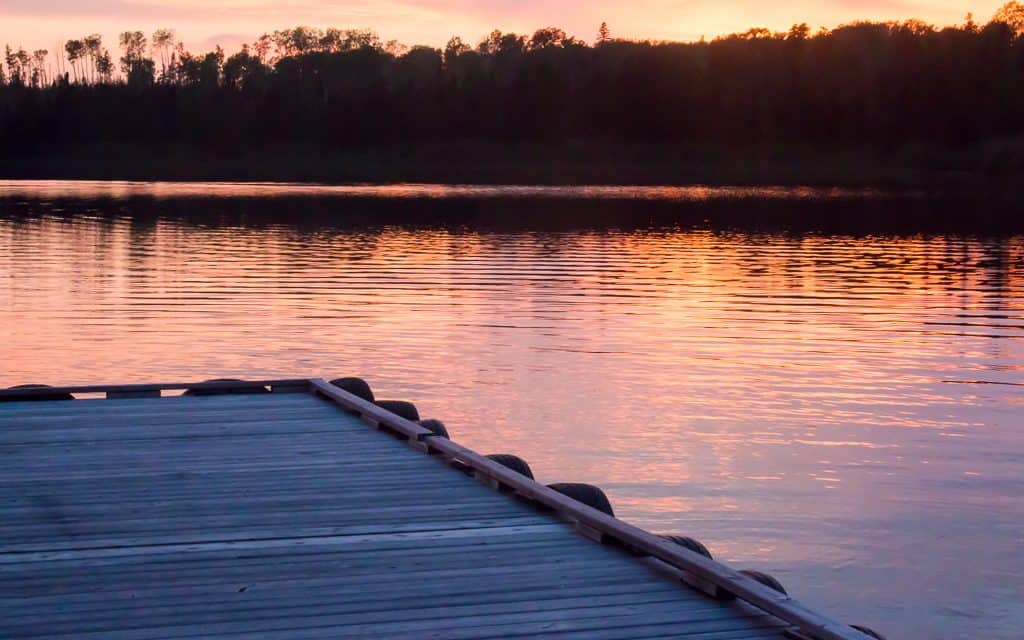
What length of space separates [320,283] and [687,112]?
72.6 m

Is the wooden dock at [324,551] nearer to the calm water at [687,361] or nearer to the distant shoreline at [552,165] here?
the calm water at [687,361]

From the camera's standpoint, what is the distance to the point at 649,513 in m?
8.17

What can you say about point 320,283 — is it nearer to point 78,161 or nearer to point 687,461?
point 687,461

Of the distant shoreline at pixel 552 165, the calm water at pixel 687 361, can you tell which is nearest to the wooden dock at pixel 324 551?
the calm water at pixel 687 361

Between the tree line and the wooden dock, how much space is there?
8209 centimetres

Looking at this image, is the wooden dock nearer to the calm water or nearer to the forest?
the calm water

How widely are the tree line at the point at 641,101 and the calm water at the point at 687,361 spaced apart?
6088cm

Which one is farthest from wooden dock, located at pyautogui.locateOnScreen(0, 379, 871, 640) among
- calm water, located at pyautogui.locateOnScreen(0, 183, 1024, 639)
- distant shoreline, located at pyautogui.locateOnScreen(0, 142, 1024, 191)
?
distant shoreline, located at pyautogui.locateOnScreen(0, 142, 1024, 191)

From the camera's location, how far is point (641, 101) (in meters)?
91.9

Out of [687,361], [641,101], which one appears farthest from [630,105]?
[687,361]

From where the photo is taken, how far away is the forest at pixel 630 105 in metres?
86.4

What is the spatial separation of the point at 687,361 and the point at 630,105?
7986 centimetres

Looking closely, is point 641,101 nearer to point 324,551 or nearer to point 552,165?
point 552,165

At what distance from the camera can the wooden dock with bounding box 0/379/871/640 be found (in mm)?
4246
